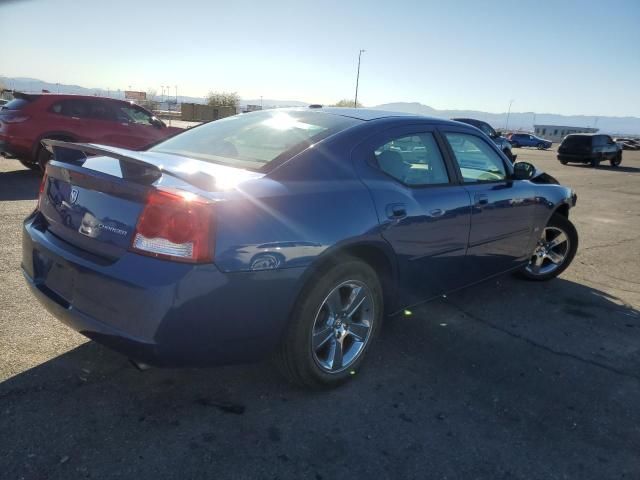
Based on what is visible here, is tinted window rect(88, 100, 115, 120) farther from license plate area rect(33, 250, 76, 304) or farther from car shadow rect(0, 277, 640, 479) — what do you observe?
license plate area rect(33, 250, 76, 304)

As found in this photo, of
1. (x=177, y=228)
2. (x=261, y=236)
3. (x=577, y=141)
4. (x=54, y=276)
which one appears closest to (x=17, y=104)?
(x=54, y=276)

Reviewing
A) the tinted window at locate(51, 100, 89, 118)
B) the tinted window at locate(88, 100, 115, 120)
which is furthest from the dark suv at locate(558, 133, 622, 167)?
the tinted window at locate(51, 100, 89, 118)

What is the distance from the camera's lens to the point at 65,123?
9.31 m

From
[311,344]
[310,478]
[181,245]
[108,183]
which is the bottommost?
[310,478]

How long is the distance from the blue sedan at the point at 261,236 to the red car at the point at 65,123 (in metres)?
6.00

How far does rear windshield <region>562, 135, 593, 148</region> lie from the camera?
23500 mm

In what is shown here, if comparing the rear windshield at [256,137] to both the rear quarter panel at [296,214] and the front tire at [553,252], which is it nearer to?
A: the rear quarter panel at [296,214]

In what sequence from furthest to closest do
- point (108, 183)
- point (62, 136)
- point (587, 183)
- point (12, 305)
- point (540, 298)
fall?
point (587, 183)
point (62, 136)
point (540, 298)
point (12, 305)
point (108, 183)

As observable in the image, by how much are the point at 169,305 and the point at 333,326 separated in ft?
3.40

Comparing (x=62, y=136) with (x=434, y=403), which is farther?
(x=62, y=136)

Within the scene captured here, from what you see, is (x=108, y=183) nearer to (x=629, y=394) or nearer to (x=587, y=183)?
(x=629, y=394)

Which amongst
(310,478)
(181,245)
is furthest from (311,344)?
(181,245)

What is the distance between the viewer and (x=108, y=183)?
2307mm

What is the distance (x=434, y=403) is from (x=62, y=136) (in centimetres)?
902
